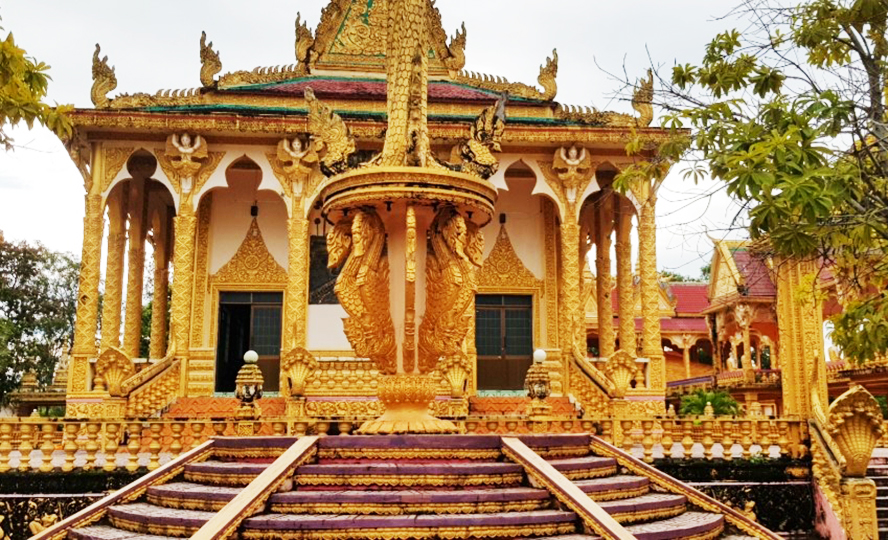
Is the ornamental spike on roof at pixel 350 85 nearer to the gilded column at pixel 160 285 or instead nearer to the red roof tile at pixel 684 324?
the gilded column at pixel 160 285

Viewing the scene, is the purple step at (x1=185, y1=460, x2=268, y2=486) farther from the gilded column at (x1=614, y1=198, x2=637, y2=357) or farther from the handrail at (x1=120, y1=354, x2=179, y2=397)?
the gilded column at (x1=614, y1=198, x2=637, y2=357)

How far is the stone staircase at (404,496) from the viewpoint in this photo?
4027 millimetres

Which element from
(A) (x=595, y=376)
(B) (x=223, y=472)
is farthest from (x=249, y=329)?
(B) (x=223, y=472)

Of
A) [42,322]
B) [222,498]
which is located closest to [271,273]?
[222,498]

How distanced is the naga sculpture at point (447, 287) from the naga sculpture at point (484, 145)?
0.53 metres

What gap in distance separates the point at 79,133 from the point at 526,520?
37.9ft

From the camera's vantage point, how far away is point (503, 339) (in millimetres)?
14727

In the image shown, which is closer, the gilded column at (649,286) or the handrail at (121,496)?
the handrail at (121,496)

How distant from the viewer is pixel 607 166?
14492 millimetres

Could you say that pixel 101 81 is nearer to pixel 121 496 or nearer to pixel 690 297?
pixel 121 496

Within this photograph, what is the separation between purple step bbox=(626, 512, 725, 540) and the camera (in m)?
4.33

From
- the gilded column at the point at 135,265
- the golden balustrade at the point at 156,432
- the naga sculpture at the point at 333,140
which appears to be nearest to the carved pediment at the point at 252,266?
the gilded column at the point at 135,265

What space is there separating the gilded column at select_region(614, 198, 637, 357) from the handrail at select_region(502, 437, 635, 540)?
1016 centimetres

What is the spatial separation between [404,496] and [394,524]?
276 mm
